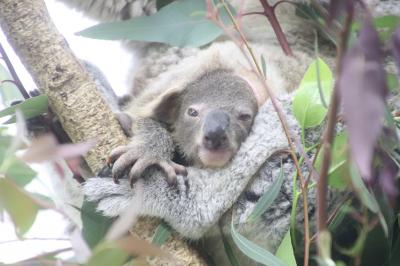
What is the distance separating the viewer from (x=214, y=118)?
4.61ft

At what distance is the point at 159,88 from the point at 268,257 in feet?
2.85

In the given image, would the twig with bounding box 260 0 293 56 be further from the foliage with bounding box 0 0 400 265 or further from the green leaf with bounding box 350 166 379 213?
the green leaf with bounding box 350 166 379 213

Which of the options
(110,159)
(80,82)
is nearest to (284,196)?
(110,159)

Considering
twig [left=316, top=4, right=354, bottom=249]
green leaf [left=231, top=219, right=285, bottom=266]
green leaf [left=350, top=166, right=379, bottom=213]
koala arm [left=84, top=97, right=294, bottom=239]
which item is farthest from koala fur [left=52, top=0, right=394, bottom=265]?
twig [left=316, top=4, right=354, bottom=249]

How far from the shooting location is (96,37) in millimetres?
1485

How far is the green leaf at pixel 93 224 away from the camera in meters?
1.31

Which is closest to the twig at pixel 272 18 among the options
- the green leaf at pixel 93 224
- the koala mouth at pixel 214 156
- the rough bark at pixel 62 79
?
the koala mouth at pixel 214 156

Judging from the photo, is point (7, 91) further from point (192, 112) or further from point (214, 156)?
point (214, 156)

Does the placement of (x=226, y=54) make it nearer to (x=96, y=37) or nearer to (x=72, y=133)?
(x=96, y=37)

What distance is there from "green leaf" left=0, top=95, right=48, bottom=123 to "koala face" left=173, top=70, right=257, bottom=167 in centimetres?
34

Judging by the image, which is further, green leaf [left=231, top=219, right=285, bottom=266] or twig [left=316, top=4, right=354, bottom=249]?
green leaf [left=231, top=219, right=285, bottom=266]

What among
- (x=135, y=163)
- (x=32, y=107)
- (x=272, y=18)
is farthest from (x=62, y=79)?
(x=272, y=18)

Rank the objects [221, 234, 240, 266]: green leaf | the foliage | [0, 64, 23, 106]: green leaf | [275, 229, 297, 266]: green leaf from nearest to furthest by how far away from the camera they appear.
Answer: the foliage
[275, 229, 297, 266]: green leaf
[221, 234, 240, 266]: green leaf
[0, 64, 23, 106]: green leaf

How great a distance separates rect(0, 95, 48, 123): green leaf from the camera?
1.40 meters
